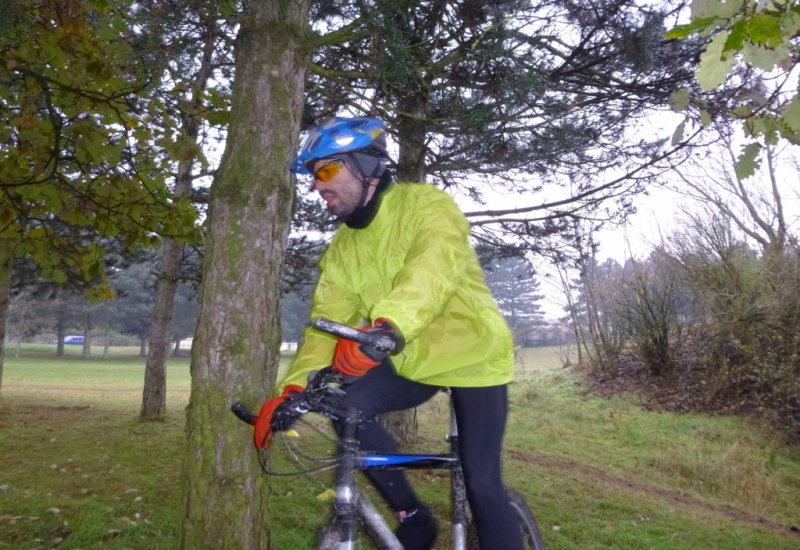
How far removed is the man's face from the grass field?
133cm

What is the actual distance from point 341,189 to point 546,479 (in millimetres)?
6272

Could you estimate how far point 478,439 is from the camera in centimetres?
257

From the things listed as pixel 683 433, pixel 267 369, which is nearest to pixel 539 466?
pixel 683 433

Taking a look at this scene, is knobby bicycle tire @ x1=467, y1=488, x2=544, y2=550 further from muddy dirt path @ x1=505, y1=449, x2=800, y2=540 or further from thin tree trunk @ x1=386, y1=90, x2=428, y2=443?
muddy dirt path @ x1=505, y1=449, x2=800, y2=540

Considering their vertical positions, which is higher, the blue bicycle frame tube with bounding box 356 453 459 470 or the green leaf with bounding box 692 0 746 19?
the green leaf with bounding box 692 0 746 19

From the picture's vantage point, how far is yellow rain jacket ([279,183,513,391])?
2.40 m

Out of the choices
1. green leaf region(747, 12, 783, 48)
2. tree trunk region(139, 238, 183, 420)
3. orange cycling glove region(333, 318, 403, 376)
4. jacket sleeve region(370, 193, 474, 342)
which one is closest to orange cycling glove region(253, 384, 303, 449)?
orange cycling glove region(333, 318, 403, 376)

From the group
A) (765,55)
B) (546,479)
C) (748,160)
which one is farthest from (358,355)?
(546,479)

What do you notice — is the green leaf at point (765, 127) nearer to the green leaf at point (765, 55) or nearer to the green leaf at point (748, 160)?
the green leaf at point (748, 160)

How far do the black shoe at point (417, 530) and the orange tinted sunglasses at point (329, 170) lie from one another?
5.03 feet

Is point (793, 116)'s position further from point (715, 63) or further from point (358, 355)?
point (358, 355)

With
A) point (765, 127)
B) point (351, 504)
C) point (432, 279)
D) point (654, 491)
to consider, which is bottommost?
point (654, 491)

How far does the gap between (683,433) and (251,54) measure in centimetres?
1086

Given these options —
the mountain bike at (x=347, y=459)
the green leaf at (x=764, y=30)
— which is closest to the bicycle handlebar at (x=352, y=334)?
the mountain bike at (x=347, y=459)
